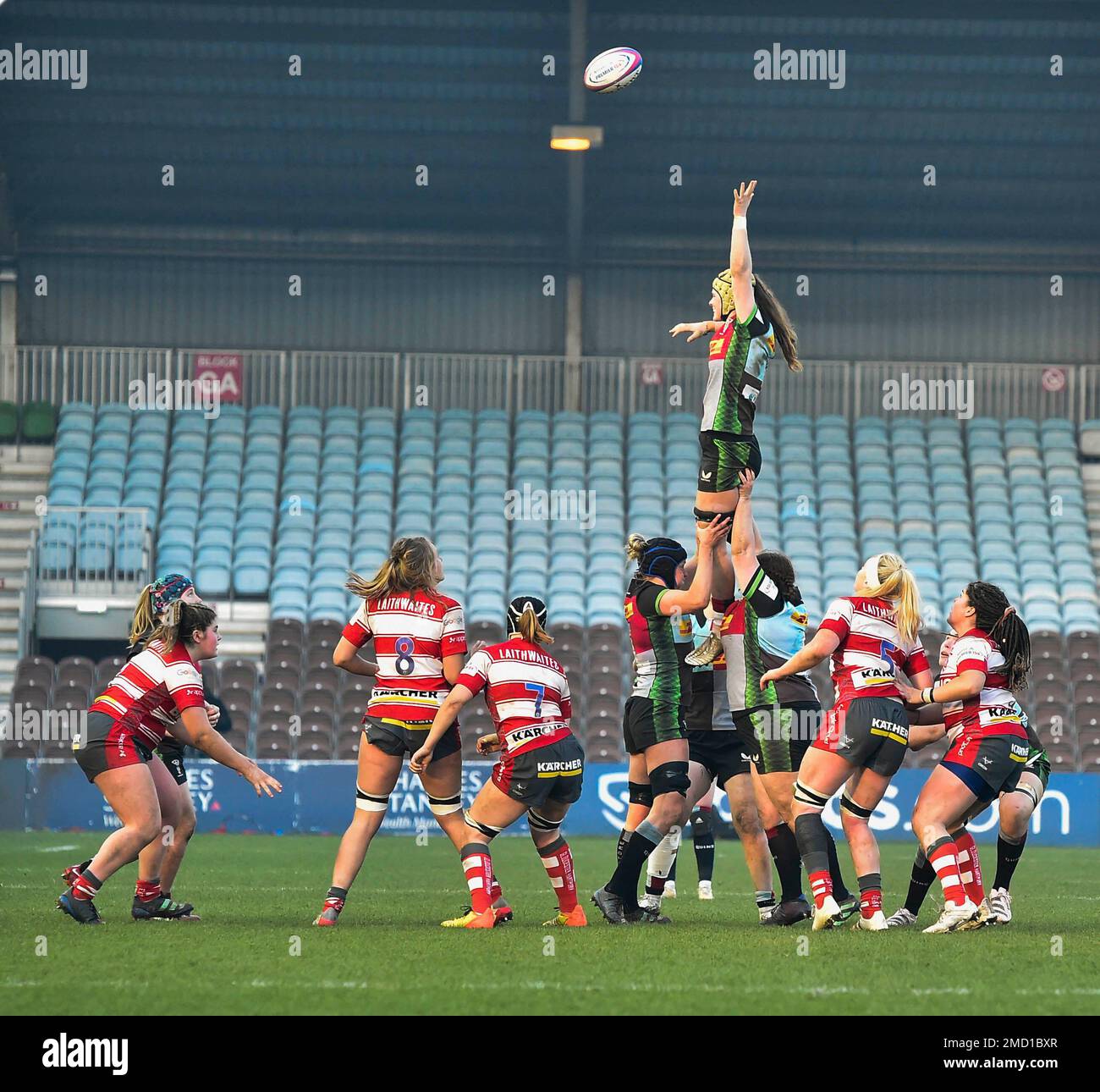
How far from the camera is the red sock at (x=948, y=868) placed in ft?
29.5

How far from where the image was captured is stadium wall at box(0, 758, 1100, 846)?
769 inches

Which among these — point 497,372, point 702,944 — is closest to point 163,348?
point 497,372

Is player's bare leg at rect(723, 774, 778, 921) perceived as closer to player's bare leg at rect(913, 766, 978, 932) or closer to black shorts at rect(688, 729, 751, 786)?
black shorts at rect(688, 729, 751, 786)

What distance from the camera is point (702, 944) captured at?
328 inches

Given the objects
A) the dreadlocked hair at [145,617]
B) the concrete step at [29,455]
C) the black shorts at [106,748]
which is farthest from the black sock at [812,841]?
the concrete step at [29,455]

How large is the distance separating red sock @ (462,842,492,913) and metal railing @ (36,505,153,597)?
14420 millimetres

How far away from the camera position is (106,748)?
362 inches

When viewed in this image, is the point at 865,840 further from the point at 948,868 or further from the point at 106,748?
the point at 106,748

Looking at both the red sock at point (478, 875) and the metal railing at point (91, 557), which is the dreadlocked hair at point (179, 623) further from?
the metal railing at point (91, 557)

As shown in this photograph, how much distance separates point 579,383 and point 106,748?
18931 mm

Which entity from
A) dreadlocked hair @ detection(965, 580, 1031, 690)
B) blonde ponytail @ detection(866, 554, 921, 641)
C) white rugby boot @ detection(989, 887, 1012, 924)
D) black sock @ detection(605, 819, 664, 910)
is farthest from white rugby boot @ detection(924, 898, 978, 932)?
black sock @ detection(605, 819, 664, 910)

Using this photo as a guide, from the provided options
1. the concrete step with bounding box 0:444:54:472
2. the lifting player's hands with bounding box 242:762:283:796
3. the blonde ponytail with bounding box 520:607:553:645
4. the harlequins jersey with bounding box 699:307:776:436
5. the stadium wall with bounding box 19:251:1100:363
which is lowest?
the lifting player's hands with bounding box 242:762:283:796

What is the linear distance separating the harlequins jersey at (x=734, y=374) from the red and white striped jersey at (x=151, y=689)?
3126 millimetres
